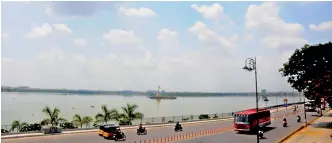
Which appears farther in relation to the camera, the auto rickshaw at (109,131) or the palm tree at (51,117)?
the palm tree at (51,117)

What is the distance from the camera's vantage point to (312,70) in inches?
1858

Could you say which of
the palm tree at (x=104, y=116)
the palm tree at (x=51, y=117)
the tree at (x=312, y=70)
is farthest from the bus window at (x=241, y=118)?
the palm tree at (x=51, y=117)

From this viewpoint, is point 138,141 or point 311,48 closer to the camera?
point 138,141

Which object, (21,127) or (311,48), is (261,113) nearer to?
(311,48)

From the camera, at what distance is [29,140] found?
33.2 meters

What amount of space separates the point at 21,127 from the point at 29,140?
1298cm

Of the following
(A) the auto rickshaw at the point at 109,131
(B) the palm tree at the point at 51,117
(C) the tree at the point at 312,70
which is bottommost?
(A) the auto rickshaw at the point at 109,131

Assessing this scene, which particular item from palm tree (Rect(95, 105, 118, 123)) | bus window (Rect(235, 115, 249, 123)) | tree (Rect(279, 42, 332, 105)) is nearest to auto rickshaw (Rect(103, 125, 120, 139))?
palm tree (Rect(95, 105, 118, 123))

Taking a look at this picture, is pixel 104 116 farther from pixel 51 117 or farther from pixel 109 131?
pixel 109 131

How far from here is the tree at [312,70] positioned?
146 feet

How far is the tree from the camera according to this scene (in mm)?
44594

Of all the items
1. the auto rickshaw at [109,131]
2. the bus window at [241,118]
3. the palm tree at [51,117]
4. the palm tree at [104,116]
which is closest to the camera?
the auto rickshaw at [109,131]

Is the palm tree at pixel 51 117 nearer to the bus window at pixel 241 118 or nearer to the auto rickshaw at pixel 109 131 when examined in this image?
the auto rickshaw at pixel 109 131

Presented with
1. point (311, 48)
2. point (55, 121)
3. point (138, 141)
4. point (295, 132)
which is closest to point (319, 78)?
point (311, 48)
